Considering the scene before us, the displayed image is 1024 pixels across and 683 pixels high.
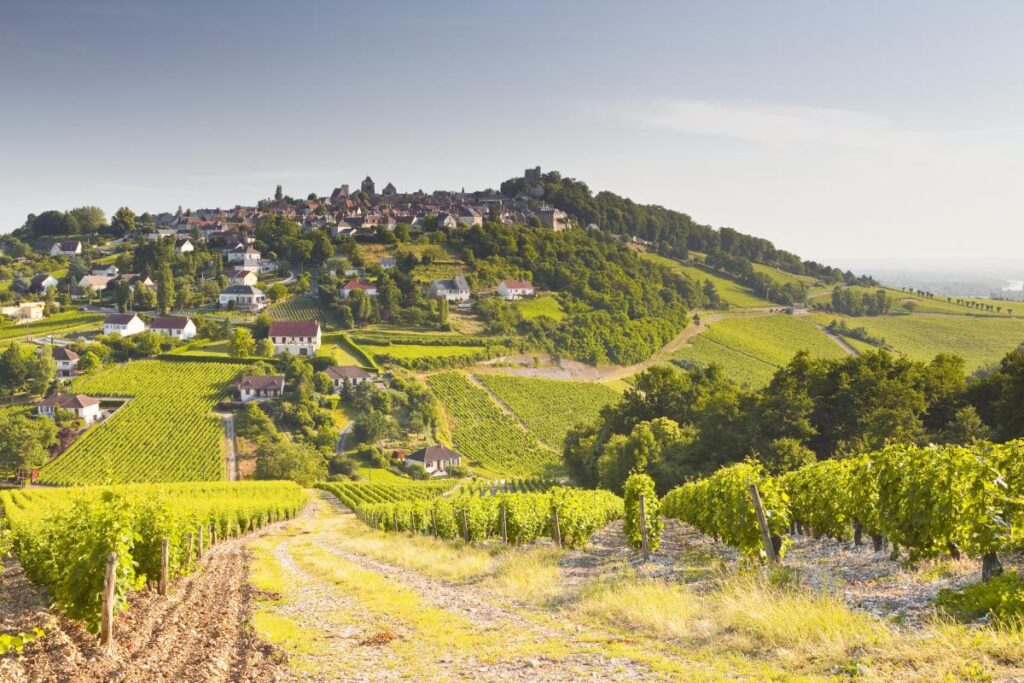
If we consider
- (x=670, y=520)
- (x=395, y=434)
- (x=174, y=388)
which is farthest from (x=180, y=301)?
(x=670, y=520)

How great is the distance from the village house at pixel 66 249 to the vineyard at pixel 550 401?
440 feet

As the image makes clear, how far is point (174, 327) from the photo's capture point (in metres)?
118

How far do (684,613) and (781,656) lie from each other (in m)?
2.77

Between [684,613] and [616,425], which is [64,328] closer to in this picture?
[616,425]

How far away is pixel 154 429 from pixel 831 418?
8113 cm

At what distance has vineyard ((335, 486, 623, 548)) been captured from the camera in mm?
25031

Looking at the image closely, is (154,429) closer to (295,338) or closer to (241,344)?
(241,344)

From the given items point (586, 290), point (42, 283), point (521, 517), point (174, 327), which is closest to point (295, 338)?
point (174, 327)

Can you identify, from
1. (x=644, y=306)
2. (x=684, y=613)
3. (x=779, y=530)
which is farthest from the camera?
(x=644, y=306)

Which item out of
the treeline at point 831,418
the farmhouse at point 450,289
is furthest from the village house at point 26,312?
the treeline at point 831,418

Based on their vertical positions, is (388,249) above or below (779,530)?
above

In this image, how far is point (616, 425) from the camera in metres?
72.2

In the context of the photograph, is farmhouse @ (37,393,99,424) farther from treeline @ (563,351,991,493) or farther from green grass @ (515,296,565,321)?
green grass @ (515,296,565,321)

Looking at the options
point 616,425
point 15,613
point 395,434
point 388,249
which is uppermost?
Result: point 388,249
